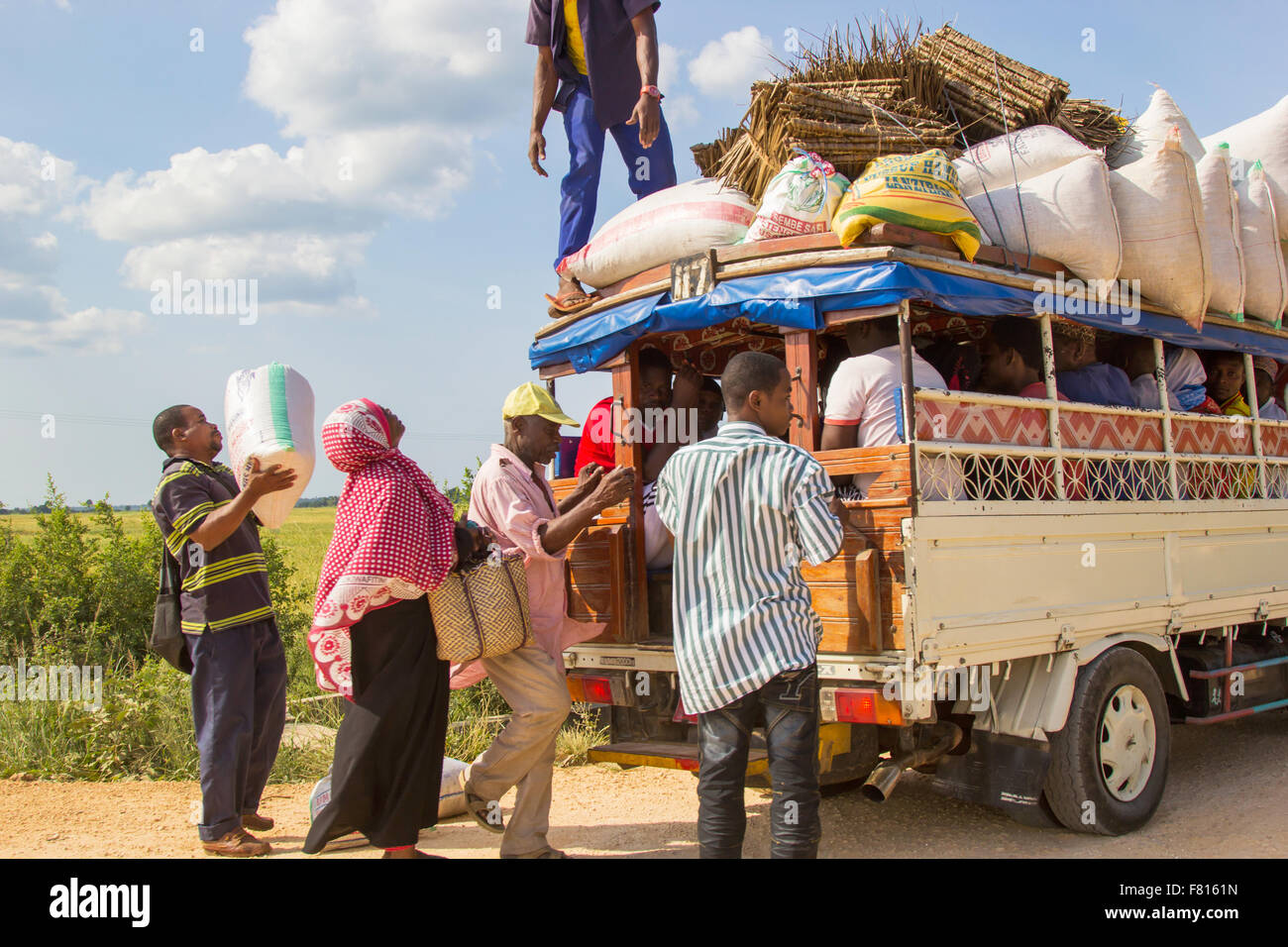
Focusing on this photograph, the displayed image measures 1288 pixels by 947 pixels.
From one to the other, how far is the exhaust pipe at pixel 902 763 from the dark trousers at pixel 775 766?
94 centimetres

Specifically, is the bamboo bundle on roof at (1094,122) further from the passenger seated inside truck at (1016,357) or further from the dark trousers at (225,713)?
the dark trousers at (225,713)

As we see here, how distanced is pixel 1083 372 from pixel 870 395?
1718 mm

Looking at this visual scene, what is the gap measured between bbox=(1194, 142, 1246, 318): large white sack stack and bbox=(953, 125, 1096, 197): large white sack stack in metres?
1.03

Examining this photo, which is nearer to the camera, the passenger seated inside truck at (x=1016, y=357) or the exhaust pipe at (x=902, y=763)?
the exhaust pipe at (x=902, y=763)

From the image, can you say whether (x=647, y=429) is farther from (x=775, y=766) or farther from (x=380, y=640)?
(x=775, y=766)

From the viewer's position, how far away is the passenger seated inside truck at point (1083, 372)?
17.1 feet

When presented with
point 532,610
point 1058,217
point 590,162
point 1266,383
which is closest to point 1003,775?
point 532,610

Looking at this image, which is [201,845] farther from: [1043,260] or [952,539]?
[1043,260]

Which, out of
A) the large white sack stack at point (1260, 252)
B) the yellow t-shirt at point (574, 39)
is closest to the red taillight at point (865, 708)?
the large white sack stack at point (1260, 252)

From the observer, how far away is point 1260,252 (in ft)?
19.0

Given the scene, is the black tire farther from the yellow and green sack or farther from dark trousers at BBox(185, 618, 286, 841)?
dark trousers at BBox(185, 618, 286, 841)

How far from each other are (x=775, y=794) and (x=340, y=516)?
74.0 inches
